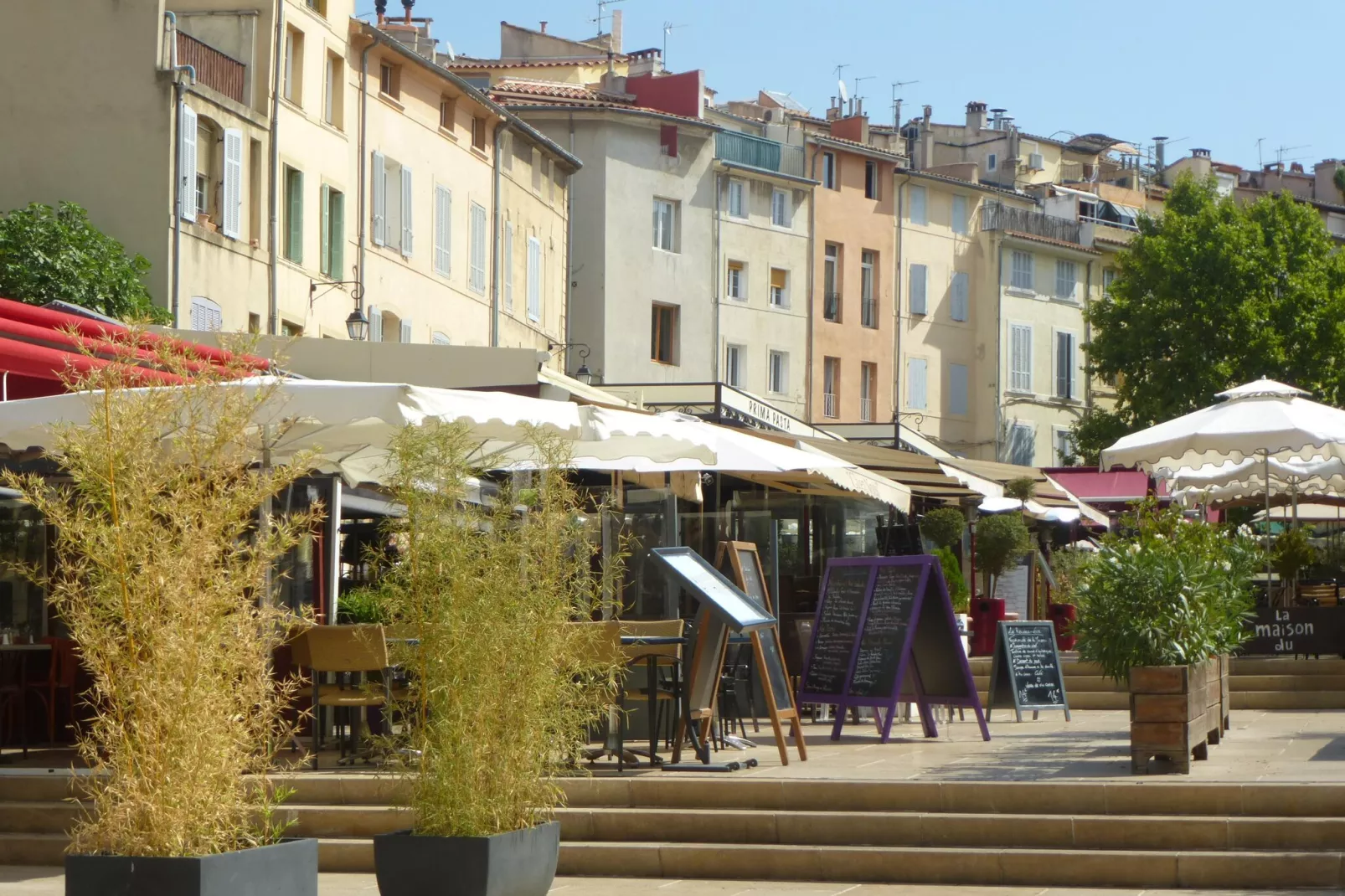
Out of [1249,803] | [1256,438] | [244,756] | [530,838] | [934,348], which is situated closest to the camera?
[244,756]

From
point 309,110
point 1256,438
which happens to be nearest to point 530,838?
point 1256,438

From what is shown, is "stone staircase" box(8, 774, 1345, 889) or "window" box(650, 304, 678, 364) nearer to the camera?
"stone staircase" box(8, 774, 1345, 889)

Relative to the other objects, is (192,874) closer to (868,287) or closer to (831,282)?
(831,282)

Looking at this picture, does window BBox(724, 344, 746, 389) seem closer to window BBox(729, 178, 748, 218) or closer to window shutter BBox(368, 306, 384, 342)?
window BBox(729, 178, 748, 218)

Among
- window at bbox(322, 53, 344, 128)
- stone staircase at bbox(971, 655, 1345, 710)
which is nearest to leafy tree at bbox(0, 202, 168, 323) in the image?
window at bbox(322, 53, 344, 128)

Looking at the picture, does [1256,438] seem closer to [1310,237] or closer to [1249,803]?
[1249,803]

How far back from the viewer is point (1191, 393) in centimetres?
4469

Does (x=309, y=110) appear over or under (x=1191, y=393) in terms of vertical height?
over

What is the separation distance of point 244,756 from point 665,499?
7107 mm

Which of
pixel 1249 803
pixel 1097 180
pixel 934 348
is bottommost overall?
pixel 1249 803

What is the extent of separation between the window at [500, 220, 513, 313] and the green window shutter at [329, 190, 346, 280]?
21.4 ft

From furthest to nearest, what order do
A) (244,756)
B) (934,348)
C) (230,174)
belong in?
1. (934,348)
2. (230,174)
3. (244,756)

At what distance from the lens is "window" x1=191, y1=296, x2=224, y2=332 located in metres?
24.3

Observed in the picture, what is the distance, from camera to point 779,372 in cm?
5000
